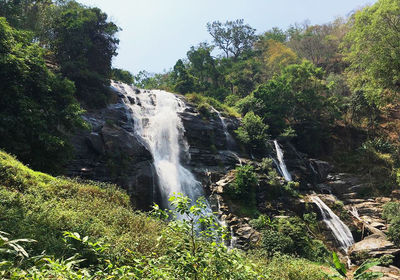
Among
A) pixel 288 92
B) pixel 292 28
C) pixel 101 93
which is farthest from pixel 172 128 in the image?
pixel 292 28

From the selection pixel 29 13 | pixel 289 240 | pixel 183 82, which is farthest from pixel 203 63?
pixel 289 240

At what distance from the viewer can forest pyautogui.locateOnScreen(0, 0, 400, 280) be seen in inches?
121

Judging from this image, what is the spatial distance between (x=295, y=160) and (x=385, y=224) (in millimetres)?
7981

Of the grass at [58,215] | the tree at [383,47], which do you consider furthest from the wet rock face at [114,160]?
the tree at [383,47]

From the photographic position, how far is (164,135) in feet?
64.4

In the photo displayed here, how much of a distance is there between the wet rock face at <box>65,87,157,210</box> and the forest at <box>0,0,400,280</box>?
114 mm

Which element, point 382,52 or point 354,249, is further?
point 382,52

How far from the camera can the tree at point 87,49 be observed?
775 inches

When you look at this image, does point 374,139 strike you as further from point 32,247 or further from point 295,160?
point 32,247

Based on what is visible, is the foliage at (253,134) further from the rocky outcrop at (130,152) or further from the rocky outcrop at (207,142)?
the rocky outcrop at (130,152)

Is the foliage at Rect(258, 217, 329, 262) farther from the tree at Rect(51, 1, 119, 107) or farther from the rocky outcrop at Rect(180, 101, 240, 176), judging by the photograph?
the tree at Rect(51, 1, 119, 107)

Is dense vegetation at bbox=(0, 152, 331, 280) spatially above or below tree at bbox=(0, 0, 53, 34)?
below

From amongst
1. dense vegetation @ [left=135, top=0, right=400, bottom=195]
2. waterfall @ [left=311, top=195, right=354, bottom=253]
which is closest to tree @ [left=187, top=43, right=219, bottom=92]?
dense vegetation @ [left=135, top=0, right=400, bottom=195]

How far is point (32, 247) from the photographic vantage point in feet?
15.7
